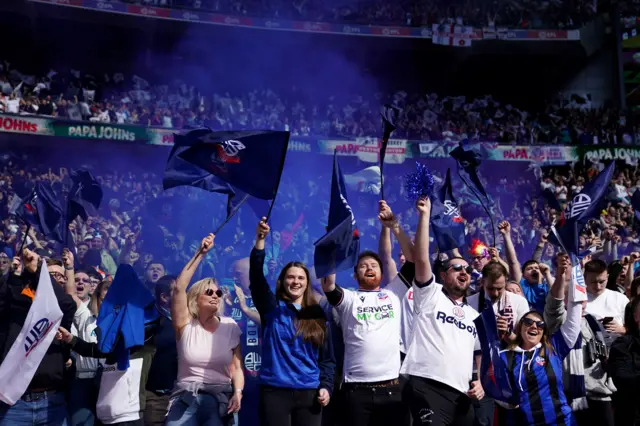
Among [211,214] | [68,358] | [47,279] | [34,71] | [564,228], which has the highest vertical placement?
[34,71]

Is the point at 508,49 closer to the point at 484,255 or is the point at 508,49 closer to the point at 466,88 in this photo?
the point at 466,88

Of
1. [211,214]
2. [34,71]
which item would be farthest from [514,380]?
[34,71]

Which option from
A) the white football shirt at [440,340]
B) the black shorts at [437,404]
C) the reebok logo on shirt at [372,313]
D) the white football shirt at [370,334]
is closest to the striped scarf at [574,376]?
the white football shirt at [440,340]

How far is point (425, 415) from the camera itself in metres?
4.77

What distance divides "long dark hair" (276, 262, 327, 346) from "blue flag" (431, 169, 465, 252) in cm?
256

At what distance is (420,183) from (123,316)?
220cm

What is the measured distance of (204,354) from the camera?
5.12 meters

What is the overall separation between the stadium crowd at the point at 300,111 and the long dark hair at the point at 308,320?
16807mm

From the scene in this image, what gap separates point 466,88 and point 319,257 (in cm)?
2559

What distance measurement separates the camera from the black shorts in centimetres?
477

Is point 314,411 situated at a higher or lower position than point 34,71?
lower

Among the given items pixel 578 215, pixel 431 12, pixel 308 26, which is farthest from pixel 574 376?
pixel 431 12

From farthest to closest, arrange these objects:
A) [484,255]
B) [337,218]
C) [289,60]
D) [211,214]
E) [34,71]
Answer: [289,60], [34,71], [211,214], [484,255], [337,218]

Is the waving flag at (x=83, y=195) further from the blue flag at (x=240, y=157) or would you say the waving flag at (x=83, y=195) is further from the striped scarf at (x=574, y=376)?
the striped scarf at (x=574, y=376)
